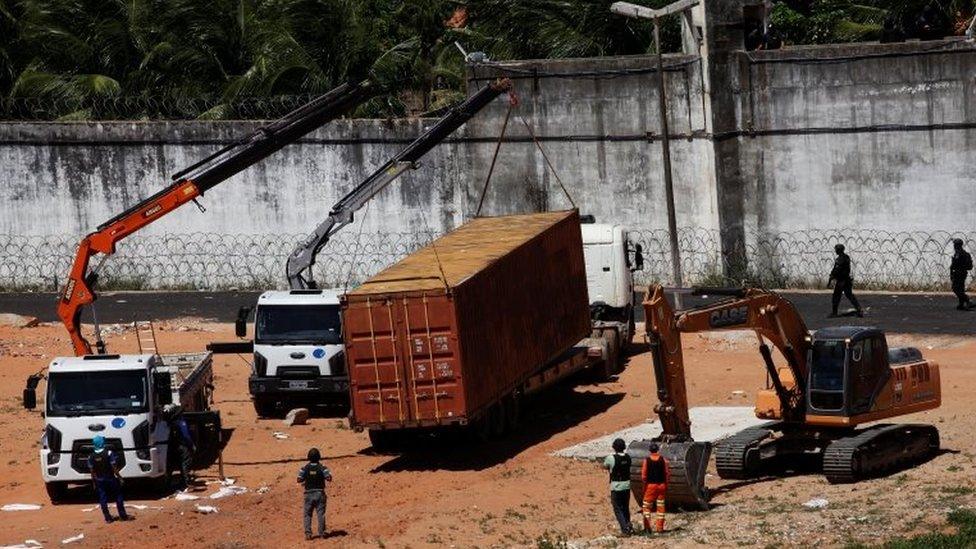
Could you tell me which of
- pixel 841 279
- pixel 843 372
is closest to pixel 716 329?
pixel 843 372

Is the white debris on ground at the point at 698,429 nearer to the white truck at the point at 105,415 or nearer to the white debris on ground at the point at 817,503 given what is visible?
the white debris on ground at the point at 817,503

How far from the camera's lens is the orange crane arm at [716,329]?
25234 millimetres

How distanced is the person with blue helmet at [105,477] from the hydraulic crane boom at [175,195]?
6.16m

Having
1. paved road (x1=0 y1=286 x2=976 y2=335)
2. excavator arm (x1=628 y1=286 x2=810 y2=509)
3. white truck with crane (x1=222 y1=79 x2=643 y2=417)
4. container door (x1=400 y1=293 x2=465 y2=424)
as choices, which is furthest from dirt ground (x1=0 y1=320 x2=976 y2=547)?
paved road (x1=0 y1=286 x2=976 y2=335)

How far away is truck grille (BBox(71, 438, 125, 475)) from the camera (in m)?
27.8

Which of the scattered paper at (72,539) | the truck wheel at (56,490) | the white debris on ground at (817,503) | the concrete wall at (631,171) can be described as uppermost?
the concrete wall at (631,171)

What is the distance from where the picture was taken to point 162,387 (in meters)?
28.8

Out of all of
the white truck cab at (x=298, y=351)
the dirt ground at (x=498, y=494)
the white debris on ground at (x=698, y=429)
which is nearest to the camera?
the dirt ground at (x=498, y=494)

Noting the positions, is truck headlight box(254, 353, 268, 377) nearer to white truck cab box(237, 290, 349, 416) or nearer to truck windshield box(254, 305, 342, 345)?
white truck cab box(237, 290, 349, 416)

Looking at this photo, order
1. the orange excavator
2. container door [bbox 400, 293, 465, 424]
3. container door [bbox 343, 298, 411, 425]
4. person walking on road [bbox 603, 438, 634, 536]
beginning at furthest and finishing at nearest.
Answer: container door [bbox 343, 298, 411, 425] < container door [bbox 400, 293, 465, 424] < the orange excavator < person walking on road [bbox 603, 438, 634, 536]

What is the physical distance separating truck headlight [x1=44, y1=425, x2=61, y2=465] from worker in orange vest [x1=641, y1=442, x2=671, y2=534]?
31.4ft

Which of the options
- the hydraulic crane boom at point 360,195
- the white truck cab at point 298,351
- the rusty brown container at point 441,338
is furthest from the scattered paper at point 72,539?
the hydraulic crane boom at point 360,195

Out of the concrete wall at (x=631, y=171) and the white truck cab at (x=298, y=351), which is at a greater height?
the concrete wall at (x=631, y=171)

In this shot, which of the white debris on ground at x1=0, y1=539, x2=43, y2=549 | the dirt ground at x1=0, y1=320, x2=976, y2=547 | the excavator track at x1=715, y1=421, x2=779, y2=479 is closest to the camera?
the dirt ground at x1=0, y1=320, x2=976, y2=547
